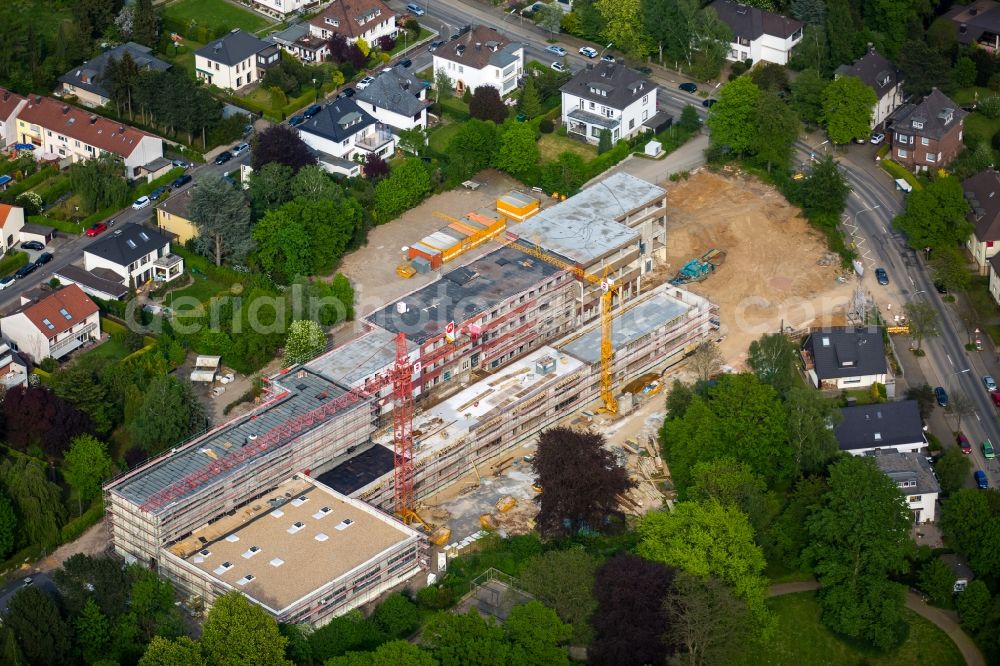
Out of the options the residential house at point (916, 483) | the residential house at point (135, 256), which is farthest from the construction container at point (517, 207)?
the residential house at point (916, 483)

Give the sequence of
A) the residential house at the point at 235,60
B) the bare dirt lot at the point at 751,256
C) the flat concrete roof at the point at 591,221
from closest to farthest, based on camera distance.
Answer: the flat concrete roof at the point at 591,221 → the bare dirt lot at the point at 751,256 → the residential house at the point at 235,60

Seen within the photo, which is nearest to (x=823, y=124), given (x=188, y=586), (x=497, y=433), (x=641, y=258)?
(x=641, y=258)

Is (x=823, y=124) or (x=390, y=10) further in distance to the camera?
(x=390, y=10)

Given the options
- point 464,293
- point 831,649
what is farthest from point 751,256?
point 831,649

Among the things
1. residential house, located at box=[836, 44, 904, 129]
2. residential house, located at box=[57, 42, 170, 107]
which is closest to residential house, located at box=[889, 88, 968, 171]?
residential house, located at box=[836, 44, 904, 129]

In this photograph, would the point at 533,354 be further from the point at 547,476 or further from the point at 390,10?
the point at 390,10

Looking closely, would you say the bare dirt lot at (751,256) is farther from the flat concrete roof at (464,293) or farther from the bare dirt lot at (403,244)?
the flat concrete roof at (464,293)

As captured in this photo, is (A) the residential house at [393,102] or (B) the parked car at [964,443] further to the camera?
(A) the residential house at [393,102]
